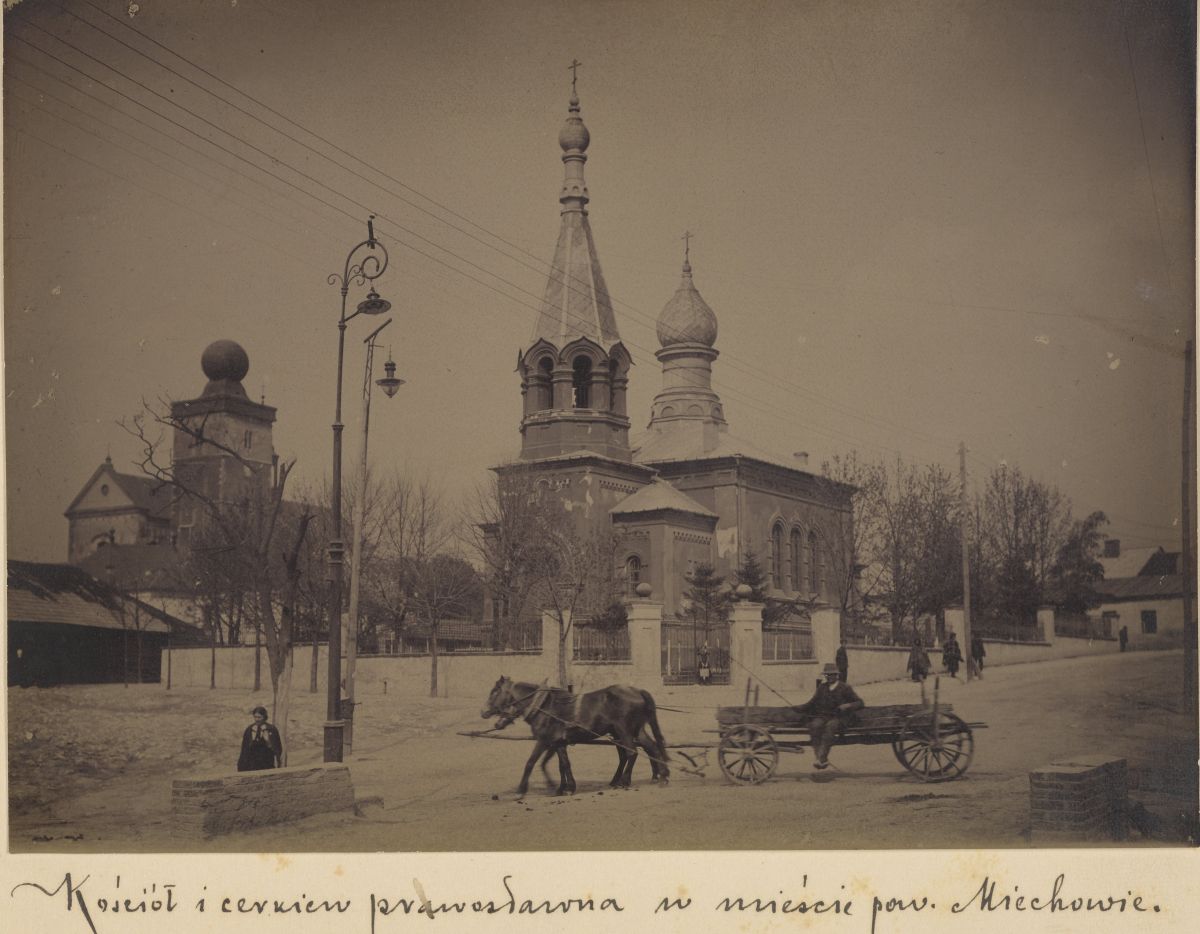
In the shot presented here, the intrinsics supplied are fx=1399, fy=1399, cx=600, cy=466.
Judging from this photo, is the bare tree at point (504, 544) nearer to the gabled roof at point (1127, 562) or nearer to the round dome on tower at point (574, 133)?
the round dome on tower at point (574, 133)

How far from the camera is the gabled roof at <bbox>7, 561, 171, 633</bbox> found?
26.9 feet

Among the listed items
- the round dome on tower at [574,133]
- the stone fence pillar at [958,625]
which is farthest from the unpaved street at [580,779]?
the round dome on tower at [574,133]

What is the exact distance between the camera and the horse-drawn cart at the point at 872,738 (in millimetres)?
8109

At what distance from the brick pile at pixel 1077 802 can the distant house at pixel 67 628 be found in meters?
5.35

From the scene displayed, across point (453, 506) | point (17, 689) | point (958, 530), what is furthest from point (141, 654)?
point (958, 530)

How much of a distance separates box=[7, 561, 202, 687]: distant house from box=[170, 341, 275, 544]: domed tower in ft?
2.38

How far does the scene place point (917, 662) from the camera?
8.93 m

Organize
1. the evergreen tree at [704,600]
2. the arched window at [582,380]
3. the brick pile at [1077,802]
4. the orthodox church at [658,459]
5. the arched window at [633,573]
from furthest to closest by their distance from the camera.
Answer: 1. the arched window at [633,573]
2. the arched window at [582,380]
3. the evergreen tree at [704,600]
4. the orthodox church at [658,459]
5. the brick pile at [1077,802]

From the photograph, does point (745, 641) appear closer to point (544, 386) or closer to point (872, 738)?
point (872, 738)

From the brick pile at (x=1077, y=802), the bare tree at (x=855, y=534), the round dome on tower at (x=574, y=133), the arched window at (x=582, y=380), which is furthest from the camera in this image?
the arched window at (x=582, y=380)

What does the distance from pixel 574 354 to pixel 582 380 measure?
0.76 ft

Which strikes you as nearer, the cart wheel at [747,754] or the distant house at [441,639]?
the cart wheel at [747,754]

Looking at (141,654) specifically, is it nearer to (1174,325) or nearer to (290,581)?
(290,581)

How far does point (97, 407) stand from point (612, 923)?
424 centimetres
